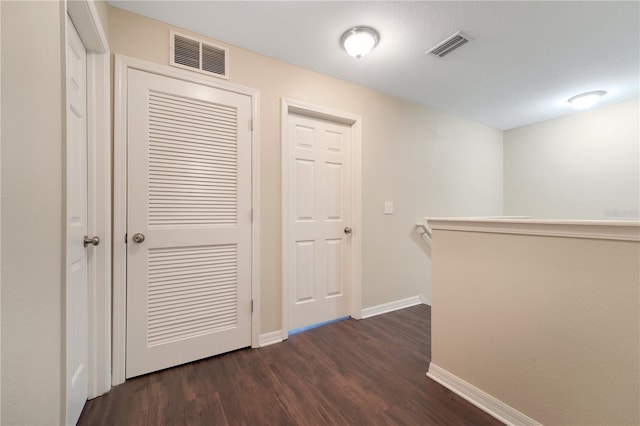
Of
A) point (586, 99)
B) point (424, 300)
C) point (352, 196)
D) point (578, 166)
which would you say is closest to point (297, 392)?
point (352, 196)

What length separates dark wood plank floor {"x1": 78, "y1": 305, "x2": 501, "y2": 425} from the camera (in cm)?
135

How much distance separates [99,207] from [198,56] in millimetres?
1270

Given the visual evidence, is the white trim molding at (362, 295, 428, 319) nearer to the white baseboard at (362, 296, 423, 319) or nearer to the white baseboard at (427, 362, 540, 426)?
the white baseboard at (362, 296, 423, 319)

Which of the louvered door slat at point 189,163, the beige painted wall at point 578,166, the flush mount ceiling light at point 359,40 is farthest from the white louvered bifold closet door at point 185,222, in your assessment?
the beige painted wall at point 578,166

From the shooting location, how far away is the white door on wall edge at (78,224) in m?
1.23

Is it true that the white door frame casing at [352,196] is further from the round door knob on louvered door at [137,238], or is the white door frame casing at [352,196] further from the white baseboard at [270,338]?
the round door knob on louvered door at [137,238]

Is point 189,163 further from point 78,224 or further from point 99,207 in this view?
point 78,224

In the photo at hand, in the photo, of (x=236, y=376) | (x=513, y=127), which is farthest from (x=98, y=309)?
(x=513, y=127)

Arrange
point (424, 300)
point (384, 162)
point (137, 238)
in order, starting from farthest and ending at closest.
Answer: point (424, 300) → point (384, 162) → point (137, 238)

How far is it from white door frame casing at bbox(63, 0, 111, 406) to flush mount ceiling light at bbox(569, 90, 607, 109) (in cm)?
457

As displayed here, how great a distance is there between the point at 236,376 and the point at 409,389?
1125 millimetres

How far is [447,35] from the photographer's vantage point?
196 centimetres

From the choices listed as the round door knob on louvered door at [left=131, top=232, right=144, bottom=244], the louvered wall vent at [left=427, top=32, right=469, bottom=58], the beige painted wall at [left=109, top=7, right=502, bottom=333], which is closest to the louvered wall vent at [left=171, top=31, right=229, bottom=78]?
the beige painted wall at [left=109, top=7, right=502, bottom=333]

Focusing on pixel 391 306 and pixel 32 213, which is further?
pixel 391 306
